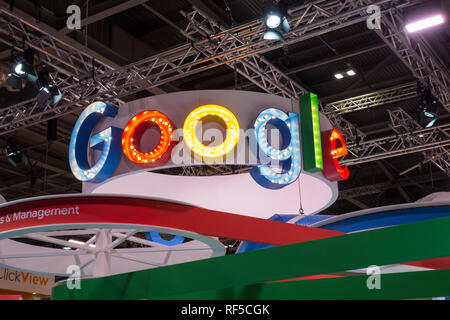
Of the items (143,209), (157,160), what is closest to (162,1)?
(157,160)

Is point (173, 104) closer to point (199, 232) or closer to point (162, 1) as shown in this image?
point (199, 232)

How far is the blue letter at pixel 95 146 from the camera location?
8.04 metres

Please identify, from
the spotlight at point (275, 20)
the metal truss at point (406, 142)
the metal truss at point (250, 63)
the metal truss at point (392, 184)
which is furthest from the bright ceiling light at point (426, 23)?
the metal truss at point (392, 184)

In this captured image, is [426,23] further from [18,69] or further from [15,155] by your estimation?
[15,155]

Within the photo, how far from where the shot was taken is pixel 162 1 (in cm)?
1124

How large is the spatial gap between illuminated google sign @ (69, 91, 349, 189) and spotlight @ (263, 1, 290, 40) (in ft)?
5.32

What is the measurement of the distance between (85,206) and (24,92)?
884 centimetres

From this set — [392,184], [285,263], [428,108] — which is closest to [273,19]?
[428,108]

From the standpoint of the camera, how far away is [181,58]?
1142 centimetres

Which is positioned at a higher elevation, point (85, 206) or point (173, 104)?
point (173, 104)

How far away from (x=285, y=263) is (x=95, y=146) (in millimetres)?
5221

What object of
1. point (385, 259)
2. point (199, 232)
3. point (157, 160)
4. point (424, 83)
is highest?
point (424, 83)
